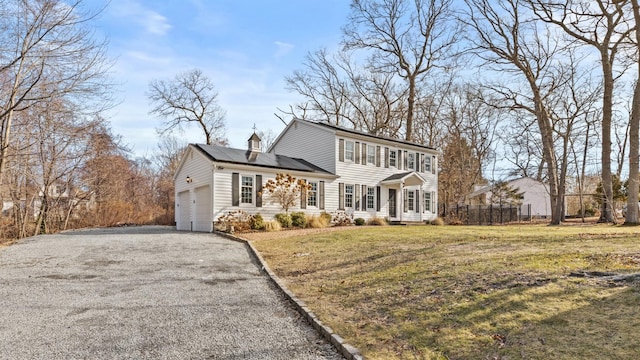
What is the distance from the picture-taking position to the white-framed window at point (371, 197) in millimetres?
23047

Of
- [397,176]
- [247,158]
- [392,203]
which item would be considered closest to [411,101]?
[397,176]

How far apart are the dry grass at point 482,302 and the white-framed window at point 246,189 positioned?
378 inches

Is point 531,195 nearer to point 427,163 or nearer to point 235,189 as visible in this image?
point 427,163

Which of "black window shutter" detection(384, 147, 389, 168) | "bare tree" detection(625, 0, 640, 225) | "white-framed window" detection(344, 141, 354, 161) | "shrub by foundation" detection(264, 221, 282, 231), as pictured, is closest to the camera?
"bare tree" detection(625, 0, 640, 225)

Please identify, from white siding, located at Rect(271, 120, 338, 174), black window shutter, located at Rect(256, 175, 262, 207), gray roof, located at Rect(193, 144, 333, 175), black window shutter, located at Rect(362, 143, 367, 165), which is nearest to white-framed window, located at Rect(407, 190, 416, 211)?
black window shutter, located at Rect(362, 143, 367, 165)

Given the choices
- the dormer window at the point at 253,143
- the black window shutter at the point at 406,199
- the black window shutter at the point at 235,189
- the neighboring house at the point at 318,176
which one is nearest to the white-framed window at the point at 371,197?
the neighboring house at the point at 318,176

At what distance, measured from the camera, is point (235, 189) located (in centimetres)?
1720

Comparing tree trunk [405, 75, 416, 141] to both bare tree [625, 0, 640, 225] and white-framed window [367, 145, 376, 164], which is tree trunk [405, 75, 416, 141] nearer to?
white-framed window [367, 145, 376, 164]

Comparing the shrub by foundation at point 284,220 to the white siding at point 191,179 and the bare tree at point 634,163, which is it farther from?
the bare tree at point 634,163

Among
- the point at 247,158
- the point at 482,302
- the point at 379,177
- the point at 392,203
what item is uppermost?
the point at 247,158

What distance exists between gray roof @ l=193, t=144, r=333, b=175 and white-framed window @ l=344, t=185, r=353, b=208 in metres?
1.67

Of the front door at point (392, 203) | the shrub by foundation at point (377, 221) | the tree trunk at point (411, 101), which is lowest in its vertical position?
the shrub by foundation at point (377, 221)

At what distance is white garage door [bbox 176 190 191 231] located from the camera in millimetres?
19781

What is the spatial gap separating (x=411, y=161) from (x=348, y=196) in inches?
248
